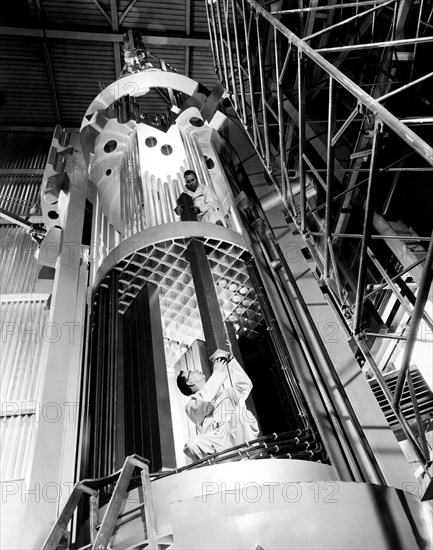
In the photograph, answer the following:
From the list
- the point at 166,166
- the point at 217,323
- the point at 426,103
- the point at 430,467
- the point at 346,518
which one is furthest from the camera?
the point at 166,166

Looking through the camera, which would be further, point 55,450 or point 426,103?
point 426,103

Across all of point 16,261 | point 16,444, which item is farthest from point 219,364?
point 16,261

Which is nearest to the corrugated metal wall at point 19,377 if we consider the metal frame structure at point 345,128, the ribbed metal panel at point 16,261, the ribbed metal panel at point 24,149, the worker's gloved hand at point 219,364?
the ribbed metal panel at point 16,261

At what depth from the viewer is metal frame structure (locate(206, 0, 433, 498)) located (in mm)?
6863

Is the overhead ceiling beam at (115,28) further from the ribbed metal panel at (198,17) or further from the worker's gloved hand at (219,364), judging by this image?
the worker's gloved hand at (219,364)

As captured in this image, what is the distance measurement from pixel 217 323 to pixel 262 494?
4.17 m

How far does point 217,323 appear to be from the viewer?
384 inches

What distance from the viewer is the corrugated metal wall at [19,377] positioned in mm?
10023

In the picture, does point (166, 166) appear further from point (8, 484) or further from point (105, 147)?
point (8, 484)

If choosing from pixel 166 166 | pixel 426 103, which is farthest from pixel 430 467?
pixel 166 166

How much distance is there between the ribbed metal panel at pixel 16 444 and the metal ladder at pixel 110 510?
3.14 meters

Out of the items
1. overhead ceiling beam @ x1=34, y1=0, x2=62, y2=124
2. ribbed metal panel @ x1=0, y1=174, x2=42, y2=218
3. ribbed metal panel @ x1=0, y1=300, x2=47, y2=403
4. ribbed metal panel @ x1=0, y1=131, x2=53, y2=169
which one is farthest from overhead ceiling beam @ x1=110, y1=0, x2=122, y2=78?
ribbed metal panel @ x1=0, y1=300, x2=47, y2=403

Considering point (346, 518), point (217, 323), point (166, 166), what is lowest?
point (346, 518)

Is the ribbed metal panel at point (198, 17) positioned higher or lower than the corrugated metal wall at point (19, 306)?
higher
